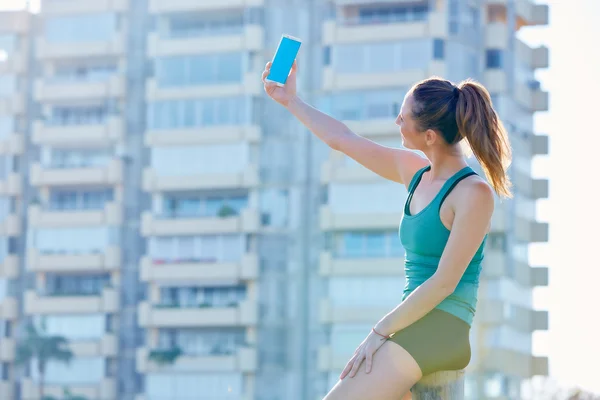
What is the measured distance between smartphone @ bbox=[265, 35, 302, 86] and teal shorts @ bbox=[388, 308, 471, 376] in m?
0.87

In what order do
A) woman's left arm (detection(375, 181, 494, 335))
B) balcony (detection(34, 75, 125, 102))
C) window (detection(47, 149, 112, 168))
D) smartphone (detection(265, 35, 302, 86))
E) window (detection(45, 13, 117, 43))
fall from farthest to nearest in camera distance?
1. window (detection(45, 13, 117, 43))
2. window (detection(47, 149, 112, 168))
3. balcony (detection(34, 75, 125, 102))
4. smartphone (detection(265, 35, 302, 86))
5. woman's left arm (detection(375, 181, 494, 335))

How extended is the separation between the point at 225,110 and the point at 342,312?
25.3 ft

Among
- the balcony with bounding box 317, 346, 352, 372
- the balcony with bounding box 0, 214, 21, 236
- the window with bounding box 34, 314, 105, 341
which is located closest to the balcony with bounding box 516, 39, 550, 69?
the balcony with bounding box 317, 346, 352, 372

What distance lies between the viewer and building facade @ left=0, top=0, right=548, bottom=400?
121 feet

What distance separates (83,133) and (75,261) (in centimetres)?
420

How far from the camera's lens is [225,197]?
39469 millimetres

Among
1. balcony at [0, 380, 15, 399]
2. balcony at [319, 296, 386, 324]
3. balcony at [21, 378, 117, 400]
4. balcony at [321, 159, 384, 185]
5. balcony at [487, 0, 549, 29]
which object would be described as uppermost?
balcony at [487, 0, 549, 29]

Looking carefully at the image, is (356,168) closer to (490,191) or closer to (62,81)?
A: (62,81)

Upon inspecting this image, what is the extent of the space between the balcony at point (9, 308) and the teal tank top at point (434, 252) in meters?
40.5

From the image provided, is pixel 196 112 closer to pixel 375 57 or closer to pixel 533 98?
pixel 375 57

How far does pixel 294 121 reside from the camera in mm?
38000

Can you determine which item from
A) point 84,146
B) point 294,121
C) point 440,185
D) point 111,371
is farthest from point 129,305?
point 440,185

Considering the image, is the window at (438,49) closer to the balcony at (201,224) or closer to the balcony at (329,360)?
the balcony at (201,224)

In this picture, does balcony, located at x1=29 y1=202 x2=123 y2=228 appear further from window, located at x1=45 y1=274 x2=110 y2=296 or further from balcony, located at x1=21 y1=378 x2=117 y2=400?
balcony, located at x1=21 y1=378 x2=117 y2=400
